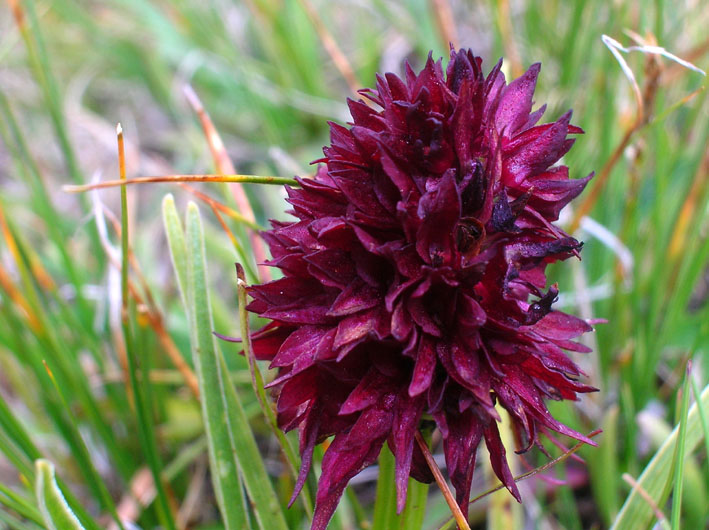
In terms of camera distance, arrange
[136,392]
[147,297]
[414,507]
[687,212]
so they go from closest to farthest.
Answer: [414,507] → [136,392] → [147,297] → [687,212]

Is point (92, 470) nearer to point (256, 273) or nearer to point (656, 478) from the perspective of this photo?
point (256, 273)

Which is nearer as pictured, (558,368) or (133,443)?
(558,368)

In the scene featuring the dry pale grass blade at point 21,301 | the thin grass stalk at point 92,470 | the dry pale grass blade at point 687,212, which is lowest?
the thin grass stalk at point 92,470

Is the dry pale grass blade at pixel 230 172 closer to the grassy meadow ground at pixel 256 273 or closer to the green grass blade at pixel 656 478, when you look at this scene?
the grassy meadow ground at pixel 256 273

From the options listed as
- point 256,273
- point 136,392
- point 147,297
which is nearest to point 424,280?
point 136,392

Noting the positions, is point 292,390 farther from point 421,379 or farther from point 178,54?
point 178,54

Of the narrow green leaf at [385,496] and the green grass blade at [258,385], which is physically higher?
the green grass blade at [258,385]

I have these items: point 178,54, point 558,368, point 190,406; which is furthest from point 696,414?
point 178,54

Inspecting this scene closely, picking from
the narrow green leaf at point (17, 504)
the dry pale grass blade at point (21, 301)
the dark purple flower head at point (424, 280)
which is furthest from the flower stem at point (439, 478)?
the dry pale grass blade at point (21, 301)
